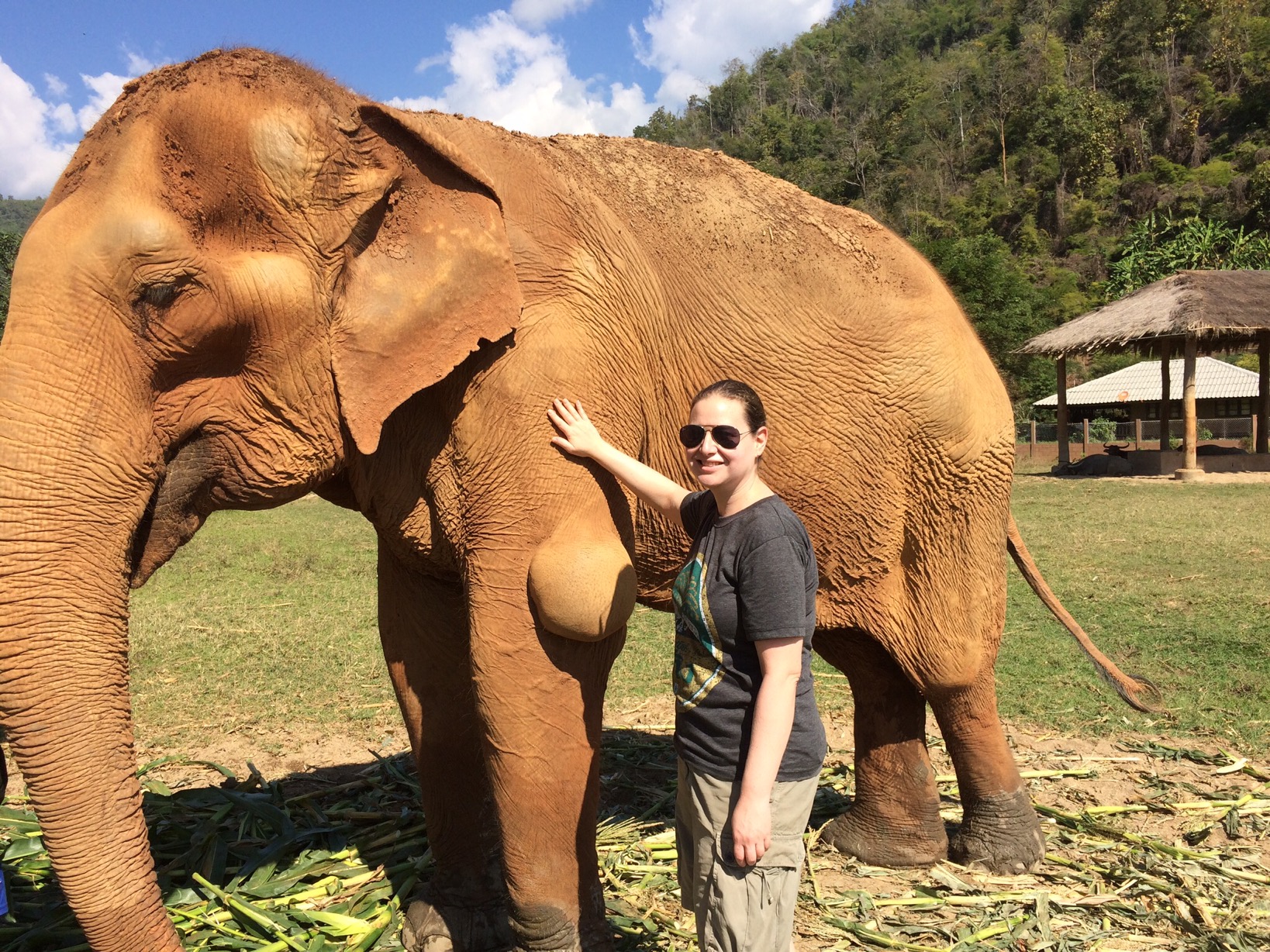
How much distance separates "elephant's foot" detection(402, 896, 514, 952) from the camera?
10.8 ft

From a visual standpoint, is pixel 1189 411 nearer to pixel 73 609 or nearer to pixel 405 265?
pixel 405 265

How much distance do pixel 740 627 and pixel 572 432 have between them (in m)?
0.71

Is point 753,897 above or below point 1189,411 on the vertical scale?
below

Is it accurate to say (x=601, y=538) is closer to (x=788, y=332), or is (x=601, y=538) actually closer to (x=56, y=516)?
(x=788, y=332)

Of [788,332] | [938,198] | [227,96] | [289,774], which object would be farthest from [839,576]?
[938,198]

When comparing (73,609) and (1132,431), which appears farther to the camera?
(1132,431)

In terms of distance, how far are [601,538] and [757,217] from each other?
4.18ft

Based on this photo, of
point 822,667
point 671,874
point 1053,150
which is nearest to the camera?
point 671,874

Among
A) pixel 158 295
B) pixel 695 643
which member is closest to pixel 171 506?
pixel 158 295

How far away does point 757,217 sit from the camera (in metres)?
3.19

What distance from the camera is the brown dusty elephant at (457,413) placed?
2.06 metres

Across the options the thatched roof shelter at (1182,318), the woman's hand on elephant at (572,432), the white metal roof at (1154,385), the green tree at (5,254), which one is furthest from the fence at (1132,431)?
the green tree at (5,254)

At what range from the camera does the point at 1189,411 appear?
65.1 feet

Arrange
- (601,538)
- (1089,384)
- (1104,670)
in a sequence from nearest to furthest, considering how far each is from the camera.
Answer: (601,538) → (1104,670) → (1089,384)
